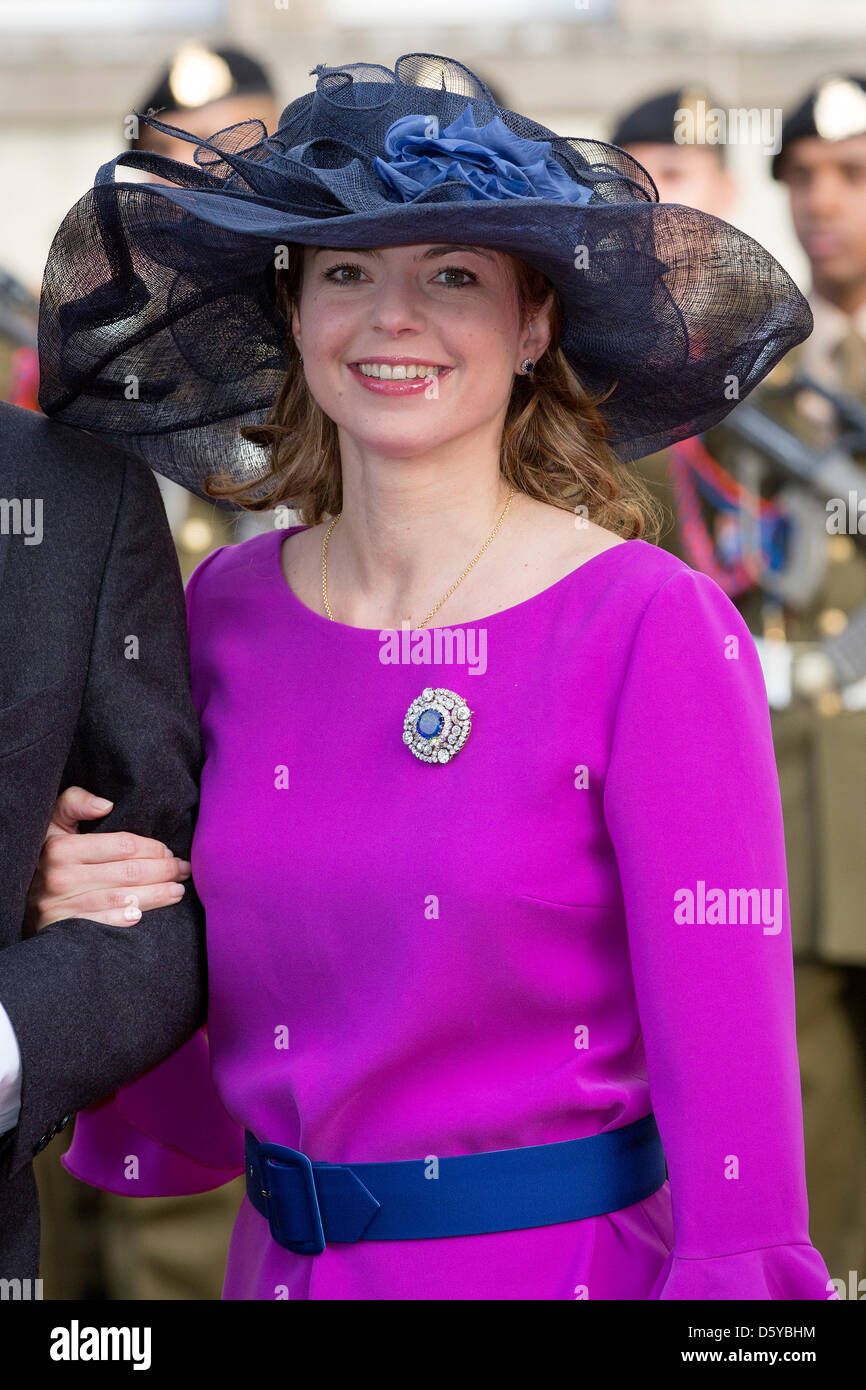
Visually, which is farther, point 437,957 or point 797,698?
point 797,698

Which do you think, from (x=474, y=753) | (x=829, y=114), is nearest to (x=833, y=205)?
(x=829, y=114)

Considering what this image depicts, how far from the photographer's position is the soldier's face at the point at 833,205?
415 cm

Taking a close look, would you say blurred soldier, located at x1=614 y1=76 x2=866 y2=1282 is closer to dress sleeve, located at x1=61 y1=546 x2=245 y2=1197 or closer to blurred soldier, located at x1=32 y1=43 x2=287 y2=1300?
blurred soldier, located at x1=32 y1=43 x2=287 y2=1300

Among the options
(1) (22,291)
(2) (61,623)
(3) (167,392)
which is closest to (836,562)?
(1) (22,291)

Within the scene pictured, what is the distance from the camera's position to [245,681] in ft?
6.34

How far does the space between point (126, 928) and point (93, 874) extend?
0.21 ft

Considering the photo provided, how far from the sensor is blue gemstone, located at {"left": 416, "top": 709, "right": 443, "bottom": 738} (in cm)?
176

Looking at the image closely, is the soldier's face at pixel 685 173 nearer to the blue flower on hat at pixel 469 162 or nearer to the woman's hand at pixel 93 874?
the blue flower on hat at pixel 469 162

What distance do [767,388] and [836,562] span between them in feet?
1.46

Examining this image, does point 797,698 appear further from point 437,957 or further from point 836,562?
point 437,957

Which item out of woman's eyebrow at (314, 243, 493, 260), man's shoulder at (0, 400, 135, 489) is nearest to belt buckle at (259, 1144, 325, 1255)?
man's shoulder at (0, 400, 135, 489)

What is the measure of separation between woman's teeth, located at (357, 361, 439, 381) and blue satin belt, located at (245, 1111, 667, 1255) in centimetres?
79

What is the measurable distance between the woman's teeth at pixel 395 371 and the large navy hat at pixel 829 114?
2.69 meters
